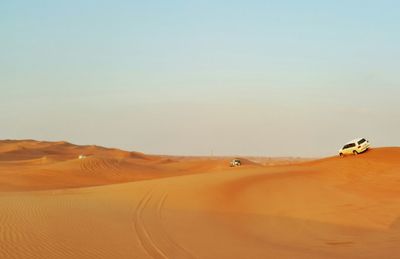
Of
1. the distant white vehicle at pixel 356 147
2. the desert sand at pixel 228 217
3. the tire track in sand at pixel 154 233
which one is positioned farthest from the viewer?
the distant white vehicle at pixel 356 147

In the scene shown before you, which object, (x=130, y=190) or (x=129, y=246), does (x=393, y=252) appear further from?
(x=130, y=190)

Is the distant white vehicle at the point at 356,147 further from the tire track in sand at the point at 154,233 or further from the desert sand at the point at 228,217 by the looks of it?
A: the tire track in sand at the point at 154,233

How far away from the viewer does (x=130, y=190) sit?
937 inches

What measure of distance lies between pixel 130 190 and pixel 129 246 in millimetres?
12984

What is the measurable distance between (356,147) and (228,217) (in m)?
16.9

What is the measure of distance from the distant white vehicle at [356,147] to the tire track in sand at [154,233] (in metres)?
16.1

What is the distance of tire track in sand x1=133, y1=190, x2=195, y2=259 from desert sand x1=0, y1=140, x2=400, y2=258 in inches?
1.0

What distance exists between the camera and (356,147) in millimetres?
31453

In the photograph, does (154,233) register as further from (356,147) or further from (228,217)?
(356,147)

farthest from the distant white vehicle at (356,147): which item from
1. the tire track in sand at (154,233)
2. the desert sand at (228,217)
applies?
the tire track in sand at (154,233)

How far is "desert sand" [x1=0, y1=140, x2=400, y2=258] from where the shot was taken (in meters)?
11.1

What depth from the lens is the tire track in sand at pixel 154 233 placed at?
10328 millimetres

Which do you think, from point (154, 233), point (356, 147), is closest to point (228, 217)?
point (154, 233)

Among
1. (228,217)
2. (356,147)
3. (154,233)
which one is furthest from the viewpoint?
(356,147)
